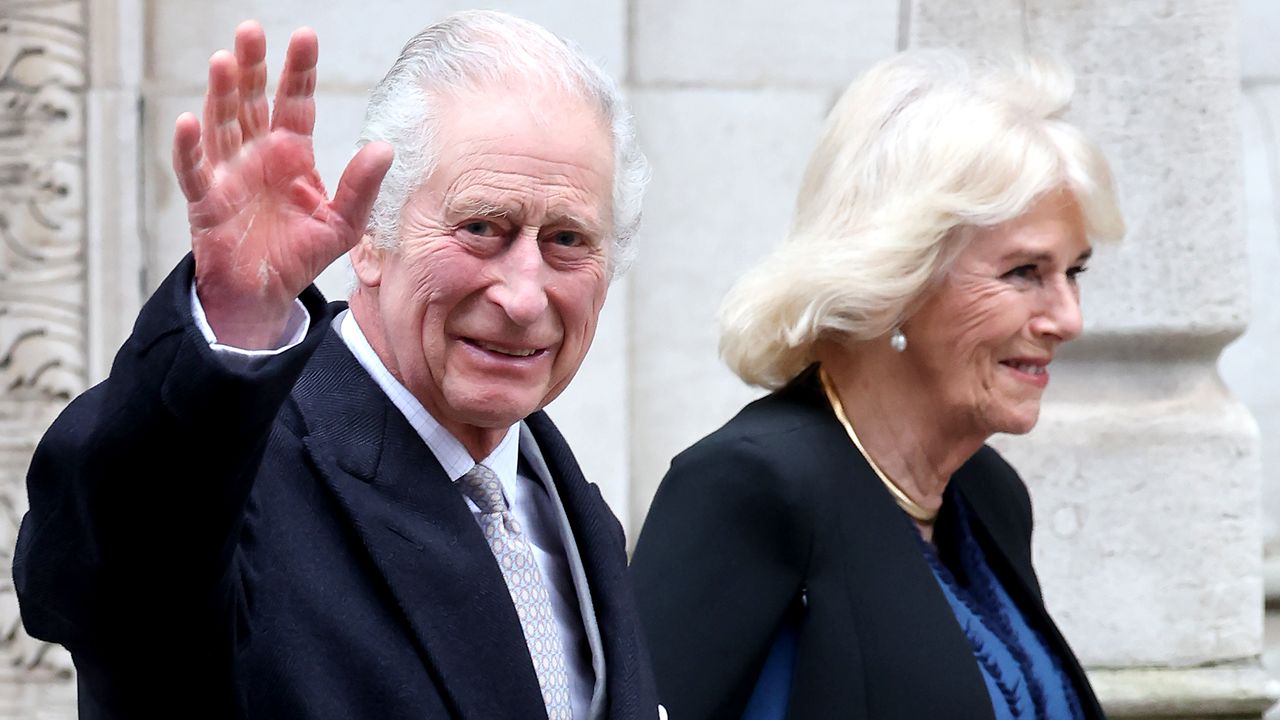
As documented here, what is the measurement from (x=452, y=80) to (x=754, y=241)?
7.12 ft

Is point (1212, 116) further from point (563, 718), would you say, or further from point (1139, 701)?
point (563, 718)

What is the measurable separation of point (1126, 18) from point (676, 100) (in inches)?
40.2

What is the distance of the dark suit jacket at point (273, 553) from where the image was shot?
1.17 m

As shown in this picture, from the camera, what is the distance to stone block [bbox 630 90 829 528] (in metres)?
3.79

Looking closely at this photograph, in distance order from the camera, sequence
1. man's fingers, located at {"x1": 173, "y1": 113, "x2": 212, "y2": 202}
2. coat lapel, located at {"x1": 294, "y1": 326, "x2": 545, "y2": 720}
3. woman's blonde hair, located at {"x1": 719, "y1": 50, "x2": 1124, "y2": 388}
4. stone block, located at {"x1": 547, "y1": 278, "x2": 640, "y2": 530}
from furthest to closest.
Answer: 1. stone block, located at {"x1": 547, "y1": 278, "x2": 640, "y2": 530}
2. woman's blonde hair, located at {"x1": 719, "y1": 50, "x2": 1124, "y2": 388}
3. coat lapel, located at {"x1": 294, "y1": 326, "x2": 545, "y2": 720}
4. man's fingers, located at {"x1": 173, "y1": 113, "x2": 212, "y2": 202}

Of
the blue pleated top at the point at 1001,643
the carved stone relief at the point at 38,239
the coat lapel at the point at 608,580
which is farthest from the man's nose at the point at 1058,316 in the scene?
the carved stone relief at the point at 38,239

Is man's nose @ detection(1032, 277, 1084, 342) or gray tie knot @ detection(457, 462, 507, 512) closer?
gray tie knot @ detection(457, 462, 507, 512)

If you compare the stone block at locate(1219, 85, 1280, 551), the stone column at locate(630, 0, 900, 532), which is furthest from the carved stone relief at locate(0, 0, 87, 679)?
the stone block at locate(1219, 85, 1280, 551)

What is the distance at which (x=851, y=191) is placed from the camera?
272 centimetres

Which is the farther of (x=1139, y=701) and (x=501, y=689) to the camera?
(x=1139, y=701)

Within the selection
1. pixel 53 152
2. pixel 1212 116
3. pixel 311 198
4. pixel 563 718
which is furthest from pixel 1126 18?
pixel 311 198

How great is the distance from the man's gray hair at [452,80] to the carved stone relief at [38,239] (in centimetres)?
202

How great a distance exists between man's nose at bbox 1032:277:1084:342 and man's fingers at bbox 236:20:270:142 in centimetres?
171

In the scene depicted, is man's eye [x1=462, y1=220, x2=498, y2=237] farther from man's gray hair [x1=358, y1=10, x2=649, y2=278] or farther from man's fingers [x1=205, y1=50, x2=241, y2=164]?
man's fingers [x1=205, y1=50, x2=241, y2=164]
